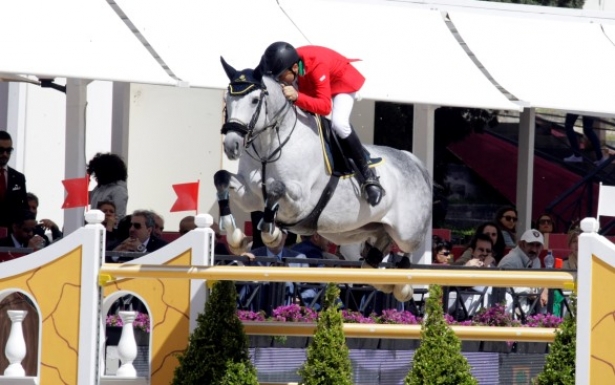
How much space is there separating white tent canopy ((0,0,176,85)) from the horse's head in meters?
2.52

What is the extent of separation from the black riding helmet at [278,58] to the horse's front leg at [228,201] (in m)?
0.58

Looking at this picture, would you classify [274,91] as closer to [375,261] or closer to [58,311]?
[375,261]

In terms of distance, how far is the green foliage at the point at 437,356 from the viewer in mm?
6609

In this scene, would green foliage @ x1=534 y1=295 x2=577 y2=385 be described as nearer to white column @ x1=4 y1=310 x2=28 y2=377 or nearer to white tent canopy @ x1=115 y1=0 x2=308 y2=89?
white column @ x1=4 y1=310 x2=28 y2=377

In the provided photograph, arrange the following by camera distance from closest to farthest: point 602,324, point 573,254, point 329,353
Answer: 1. point 602,324
2. point 329,353
3. point 573,254

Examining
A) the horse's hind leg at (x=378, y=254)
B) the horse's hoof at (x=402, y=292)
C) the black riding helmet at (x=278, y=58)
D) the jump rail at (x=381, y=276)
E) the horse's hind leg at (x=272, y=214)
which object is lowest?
the horse's hoof at (x=402, y=292)

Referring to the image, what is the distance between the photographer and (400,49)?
10.6 m

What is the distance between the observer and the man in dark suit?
32.9 feet

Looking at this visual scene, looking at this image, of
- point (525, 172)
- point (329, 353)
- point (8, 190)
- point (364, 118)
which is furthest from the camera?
point (364, 118)

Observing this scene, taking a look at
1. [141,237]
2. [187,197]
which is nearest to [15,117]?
[141,237]

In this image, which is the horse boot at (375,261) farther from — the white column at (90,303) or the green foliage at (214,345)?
the white column at (90,303)

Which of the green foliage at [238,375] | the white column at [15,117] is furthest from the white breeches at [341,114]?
the white column at [15,117]

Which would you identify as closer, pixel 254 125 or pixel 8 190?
pixel 254 125

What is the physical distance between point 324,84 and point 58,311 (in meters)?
1.82
